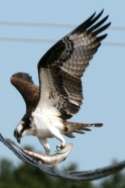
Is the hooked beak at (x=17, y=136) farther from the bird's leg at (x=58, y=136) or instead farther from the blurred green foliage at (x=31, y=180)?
the blurred green foliage at (x=31, y=180)

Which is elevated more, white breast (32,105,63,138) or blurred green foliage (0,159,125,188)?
white breast (32,105,63,138)

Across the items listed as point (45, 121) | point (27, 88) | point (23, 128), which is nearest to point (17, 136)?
point (23, 128)

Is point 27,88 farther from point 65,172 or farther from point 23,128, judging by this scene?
point 65,172

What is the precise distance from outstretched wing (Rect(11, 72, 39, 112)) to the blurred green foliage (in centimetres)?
1935

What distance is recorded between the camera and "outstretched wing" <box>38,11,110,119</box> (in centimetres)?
1036

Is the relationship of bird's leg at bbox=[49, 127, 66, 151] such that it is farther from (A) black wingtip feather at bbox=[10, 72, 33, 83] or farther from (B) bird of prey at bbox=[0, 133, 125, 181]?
(A) black wingtip feather at bbox=[10, 72, 33, 83]

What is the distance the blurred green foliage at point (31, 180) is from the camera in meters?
31.1

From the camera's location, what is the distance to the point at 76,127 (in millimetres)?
10250

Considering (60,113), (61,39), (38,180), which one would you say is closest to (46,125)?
(60,113)

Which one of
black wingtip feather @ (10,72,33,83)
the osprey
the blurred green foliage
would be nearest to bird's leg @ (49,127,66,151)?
the osprey

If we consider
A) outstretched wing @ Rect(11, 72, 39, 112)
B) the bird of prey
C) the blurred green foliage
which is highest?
outstretched wing @ Rect(11, 72, 39, 112)

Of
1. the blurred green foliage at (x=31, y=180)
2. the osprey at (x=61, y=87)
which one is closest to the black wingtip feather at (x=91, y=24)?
the osprey at (x=61, y=87)

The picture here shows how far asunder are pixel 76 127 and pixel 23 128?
0.39 m

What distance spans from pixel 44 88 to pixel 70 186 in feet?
72.9
